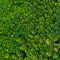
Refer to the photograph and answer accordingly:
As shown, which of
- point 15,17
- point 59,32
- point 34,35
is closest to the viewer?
point 59,32

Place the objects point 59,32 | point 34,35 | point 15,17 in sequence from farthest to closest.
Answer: point 15,17 → point 34,35 → point 59,32

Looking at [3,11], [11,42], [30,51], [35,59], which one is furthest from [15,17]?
[35,59]

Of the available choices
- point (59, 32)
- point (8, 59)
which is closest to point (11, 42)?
point (8, 59)

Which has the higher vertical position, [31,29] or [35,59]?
[31,29]

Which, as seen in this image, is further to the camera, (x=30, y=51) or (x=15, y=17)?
(x=15, y=17)

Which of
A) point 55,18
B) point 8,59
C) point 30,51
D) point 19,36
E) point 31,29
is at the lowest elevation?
point 8,59

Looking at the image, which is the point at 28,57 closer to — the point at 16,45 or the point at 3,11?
the point at 16,45
